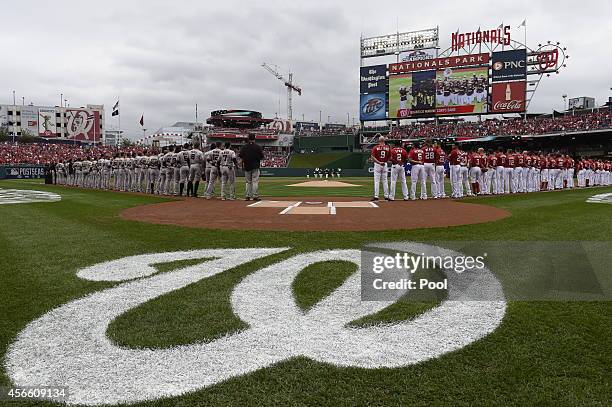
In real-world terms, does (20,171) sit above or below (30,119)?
below

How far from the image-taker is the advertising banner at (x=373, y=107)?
5809 cm

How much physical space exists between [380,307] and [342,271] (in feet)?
3.47

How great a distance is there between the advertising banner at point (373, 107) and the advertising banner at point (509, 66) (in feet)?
45.0

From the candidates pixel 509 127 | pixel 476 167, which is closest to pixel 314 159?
pixel 509 127

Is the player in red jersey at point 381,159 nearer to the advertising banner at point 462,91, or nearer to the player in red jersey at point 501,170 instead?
the player in red jersey at point 501,170

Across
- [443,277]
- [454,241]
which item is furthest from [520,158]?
[443,277]

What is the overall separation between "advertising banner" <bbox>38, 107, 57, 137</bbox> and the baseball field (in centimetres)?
10251

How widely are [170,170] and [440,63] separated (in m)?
45.5

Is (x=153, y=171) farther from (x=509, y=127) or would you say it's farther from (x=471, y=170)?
(x=509, y=127)

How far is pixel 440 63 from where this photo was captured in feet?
178

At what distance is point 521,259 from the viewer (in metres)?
5.25

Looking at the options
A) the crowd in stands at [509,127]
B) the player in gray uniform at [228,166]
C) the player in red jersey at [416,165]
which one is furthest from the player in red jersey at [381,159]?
the crowd in stands at [509,127]

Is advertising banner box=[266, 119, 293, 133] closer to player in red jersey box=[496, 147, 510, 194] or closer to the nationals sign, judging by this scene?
the nationals sign

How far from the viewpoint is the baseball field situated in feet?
8.00
